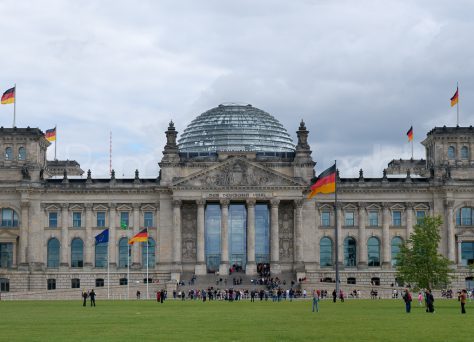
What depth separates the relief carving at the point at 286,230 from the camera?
139500 millimetres

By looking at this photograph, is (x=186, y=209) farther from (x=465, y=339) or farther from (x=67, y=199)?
(x=465, y=339)

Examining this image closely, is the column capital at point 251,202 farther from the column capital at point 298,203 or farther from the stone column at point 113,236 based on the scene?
the stone column at point 113,236

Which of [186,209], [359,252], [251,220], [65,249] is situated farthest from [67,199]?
[359,252]

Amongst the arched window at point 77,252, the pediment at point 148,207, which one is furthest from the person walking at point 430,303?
the arched window at point 77,252

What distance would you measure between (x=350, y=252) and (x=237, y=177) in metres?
19.0

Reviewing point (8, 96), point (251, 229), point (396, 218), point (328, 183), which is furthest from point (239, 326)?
point (396, 218)

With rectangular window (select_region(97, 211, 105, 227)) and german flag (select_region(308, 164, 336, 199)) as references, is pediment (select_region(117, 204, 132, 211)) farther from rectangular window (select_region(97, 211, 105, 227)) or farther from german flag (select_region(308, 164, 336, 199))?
german flag (select_region(308, 164, 336, 199))

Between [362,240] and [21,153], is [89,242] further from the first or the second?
[362,240]

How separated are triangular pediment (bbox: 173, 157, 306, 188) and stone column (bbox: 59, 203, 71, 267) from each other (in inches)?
621

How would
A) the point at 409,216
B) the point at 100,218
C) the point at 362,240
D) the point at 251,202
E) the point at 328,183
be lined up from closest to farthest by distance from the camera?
the point at 328,183 < the point at 251,202 < the point at 362,240 < the point at 100,218 < the point at 409,216

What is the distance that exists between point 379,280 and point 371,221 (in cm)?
824

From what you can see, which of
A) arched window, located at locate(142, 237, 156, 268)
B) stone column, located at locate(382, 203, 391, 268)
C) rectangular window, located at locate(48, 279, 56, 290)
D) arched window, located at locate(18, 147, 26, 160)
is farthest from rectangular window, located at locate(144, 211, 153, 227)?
stone column, located at locate(382, 203, 391, 268)

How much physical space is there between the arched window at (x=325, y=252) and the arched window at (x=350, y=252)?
2187mm

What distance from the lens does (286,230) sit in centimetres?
14025
